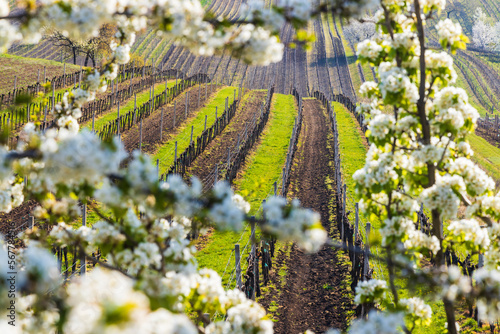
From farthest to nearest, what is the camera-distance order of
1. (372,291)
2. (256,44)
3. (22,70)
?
(22,70) → (372,291) → (256,44)

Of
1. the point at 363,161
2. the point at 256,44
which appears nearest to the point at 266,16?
the point at 256,44

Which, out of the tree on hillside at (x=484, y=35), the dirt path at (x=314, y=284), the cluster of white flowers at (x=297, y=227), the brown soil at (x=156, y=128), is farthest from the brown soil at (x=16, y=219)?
the tree on hillside at (x=484, y=35)

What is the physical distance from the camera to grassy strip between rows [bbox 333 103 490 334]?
31.7 ft

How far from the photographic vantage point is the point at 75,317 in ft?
5.49

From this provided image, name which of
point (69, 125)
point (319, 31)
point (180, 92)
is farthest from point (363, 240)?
point (319, 31)

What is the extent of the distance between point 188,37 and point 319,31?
68586 mm

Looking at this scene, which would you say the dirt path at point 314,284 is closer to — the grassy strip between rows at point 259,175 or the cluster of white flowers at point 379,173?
the grassy strip between rows at point 259,175

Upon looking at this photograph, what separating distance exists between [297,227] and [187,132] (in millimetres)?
21903

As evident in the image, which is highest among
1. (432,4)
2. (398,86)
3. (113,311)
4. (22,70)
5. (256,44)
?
(432,4)

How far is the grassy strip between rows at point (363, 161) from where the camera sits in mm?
9672

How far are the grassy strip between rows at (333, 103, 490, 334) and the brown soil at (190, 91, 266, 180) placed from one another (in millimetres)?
5162

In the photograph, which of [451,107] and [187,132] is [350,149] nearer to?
[187,132]

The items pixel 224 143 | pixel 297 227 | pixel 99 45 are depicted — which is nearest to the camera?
pixel 297 227

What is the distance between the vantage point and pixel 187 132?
2391 centimetres
